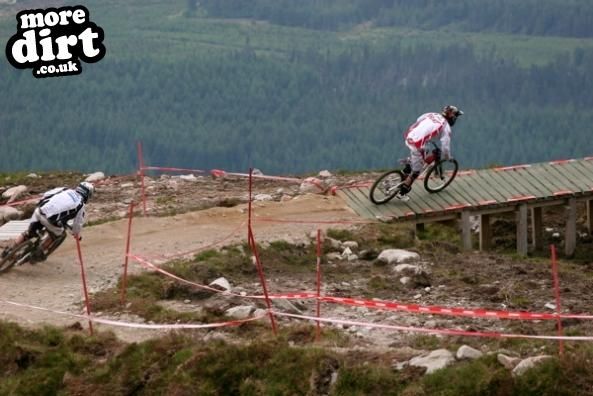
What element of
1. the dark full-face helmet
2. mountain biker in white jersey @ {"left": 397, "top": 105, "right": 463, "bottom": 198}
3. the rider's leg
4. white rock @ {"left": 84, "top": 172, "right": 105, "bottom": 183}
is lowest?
white rock @ {"left": 84, "top": 172, "right": 105, "bottom": 183}

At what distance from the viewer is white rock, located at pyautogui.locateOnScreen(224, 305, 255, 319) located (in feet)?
79.1

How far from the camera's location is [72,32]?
52.8 metres

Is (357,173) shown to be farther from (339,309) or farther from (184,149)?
(184,149)

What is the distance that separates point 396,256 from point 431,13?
120704mm

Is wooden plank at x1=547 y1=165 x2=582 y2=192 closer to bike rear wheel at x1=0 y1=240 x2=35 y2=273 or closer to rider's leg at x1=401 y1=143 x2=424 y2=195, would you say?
rider's leg at x1=401 y1=143 x2=424 y2=195

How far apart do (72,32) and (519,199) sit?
884 inches

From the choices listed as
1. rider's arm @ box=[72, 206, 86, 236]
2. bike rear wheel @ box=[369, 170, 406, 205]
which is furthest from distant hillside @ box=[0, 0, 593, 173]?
rider's arm @ box=[72, 206, 86, 236]

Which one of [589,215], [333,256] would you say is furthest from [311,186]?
[589,215]

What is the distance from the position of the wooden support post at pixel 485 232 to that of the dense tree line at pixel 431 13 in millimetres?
103403

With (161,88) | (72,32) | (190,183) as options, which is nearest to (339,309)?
(190,183)

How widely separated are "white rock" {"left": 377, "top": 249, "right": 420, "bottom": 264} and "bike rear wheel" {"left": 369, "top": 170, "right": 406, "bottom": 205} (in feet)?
12.3

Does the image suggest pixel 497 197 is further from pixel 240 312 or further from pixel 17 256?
pixel 240 312

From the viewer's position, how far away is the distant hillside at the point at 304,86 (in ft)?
356

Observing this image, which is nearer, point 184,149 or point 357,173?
point 357,173
